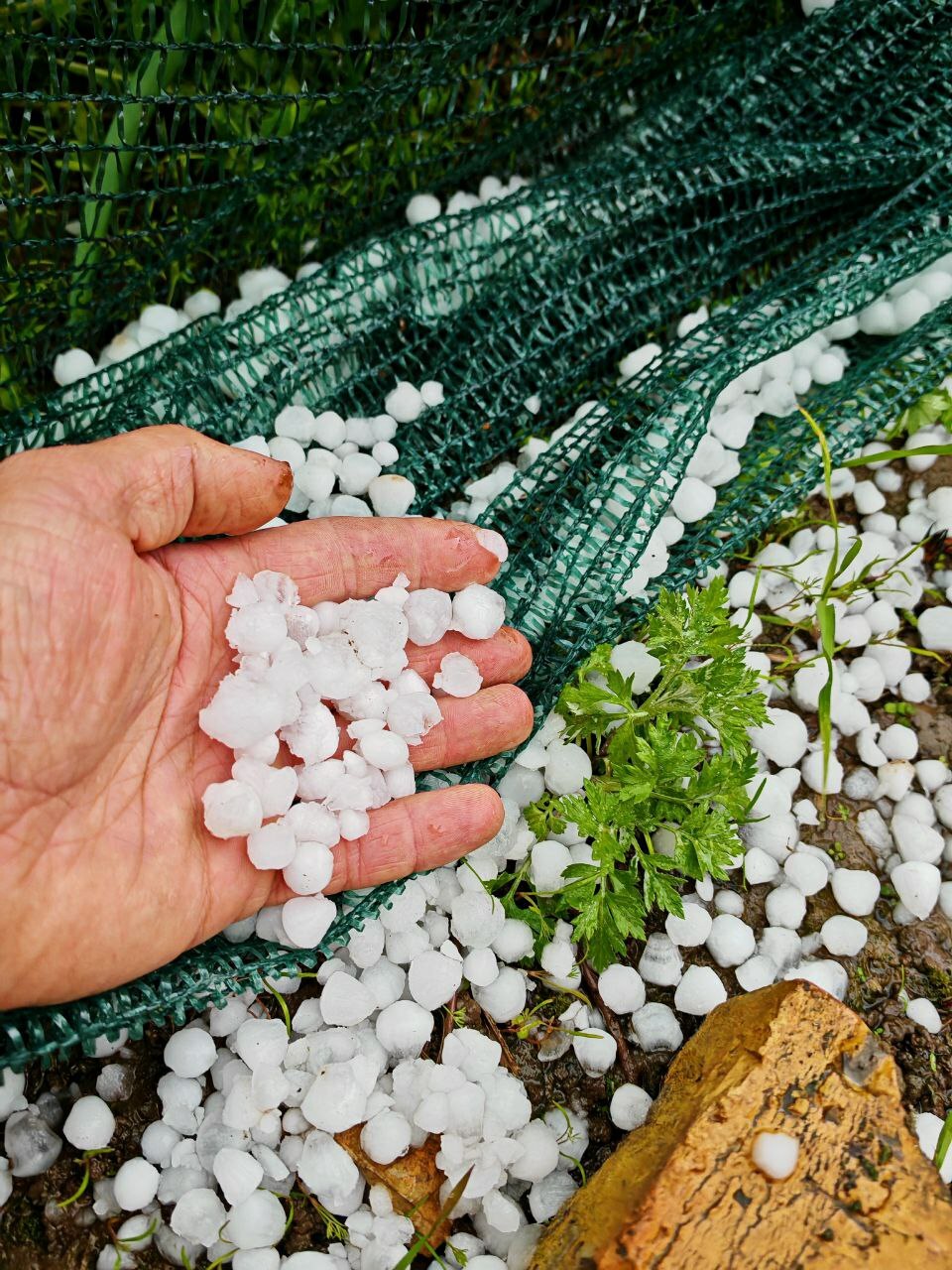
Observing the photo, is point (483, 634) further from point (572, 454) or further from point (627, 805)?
point (572, 454)

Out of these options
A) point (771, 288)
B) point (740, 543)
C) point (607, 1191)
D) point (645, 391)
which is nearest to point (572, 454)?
point (645, 391)

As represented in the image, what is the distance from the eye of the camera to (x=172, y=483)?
1.77 metres

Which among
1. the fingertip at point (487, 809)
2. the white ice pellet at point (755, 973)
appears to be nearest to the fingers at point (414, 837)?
the fingertip at point (487, 809)

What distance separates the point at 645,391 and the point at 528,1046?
1.39m

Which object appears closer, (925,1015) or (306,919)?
(306,919)

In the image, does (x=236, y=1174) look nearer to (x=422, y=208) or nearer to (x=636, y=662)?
(x=636, y=662)

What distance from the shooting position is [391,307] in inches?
95.5

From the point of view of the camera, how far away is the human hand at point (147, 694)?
5.19ft

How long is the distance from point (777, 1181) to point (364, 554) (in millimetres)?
1271

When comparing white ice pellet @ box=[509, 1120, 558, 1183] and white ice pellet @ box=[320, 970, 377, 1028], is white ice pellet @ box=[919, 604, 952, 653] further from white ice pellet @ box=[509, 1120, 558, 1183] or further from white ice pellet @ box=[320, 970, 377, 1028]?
white ice pellet @ box=[320, 970, 377, 1028]

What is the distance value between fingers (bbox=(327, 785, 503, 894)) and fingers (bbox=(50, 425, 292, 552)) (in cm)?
60

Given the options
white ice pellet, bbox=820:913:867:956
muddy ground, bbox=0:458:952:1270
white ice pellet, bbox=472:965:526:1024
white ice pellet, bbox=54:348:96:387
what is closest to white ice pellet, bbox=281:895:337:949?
muddy ground, bbox=0:458:952:1270

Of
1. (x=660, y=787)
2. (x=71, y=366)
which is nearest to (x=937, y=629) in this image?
(x=660, y=787)

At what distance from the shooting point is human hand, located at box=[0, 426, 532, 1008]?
158 cm
